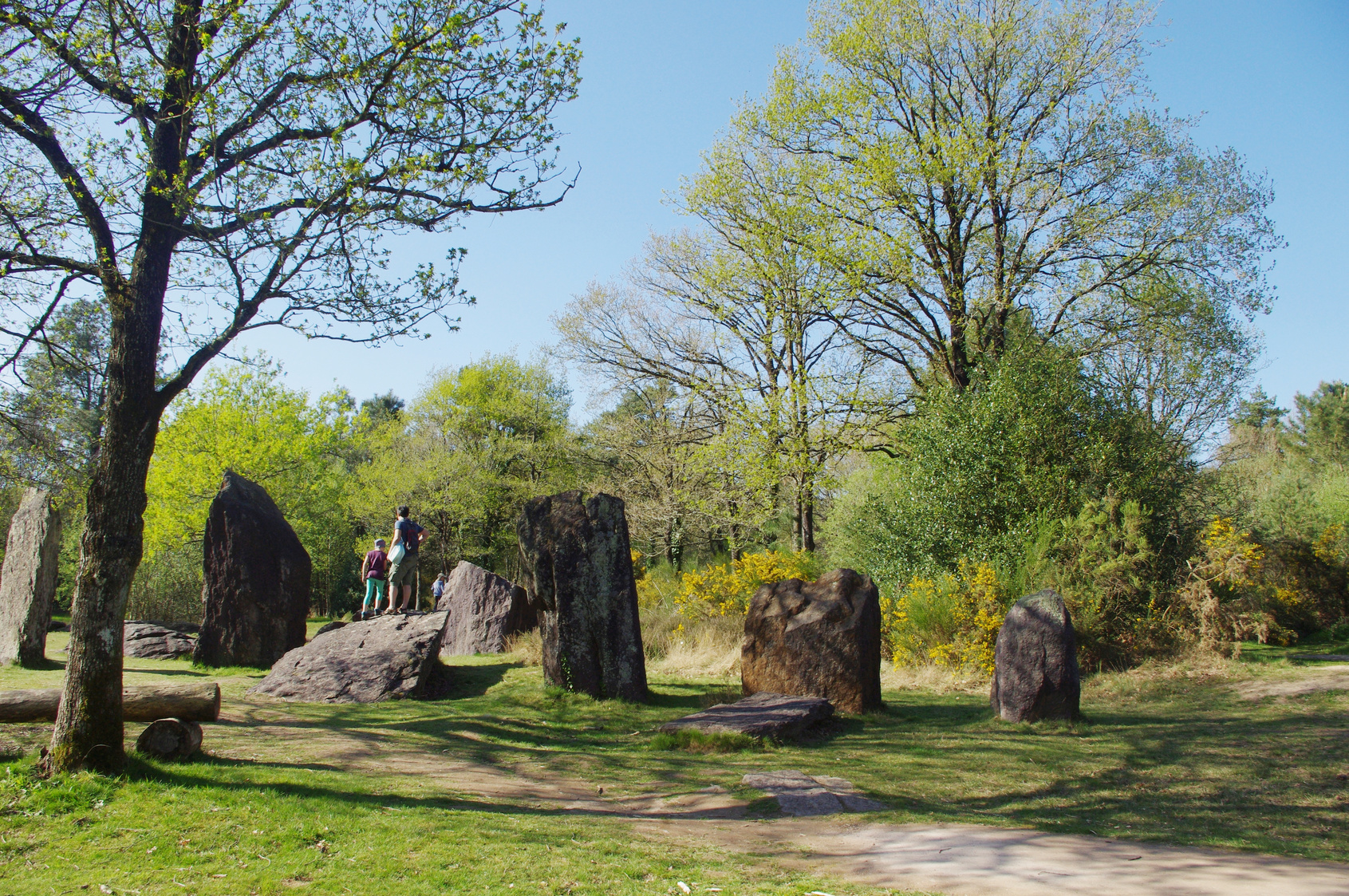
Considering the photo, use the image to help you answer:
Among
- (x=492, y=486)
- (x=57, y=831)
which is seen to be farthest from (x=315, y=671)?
(x=492, y=486)

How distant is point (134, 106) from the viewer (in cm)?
656

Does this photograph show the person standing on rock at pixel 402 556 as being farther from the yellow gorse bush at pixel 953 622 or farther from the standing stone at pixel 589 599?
the yellow gorse bush at pixel 953 622

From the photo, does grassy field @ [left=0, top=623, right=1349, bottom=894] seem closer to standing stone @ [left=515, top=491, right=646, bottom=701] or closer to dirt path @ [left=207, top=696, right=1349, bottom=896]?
dirt path @ [left=207, top=696, right=1349, bottom=896]

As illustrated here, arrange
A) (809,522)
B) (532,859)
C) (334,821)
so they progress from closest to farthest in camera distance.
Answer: (532,859)
(334,821)
(809,522)

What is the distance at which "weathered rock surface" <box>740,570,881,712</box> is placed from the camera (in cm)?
970

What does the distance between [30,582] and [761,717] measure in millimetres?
11189

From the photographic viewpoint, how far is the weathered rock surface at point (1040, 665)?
336 inches

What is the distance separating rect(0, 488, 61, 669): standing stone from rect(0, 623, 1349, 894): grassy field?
1.92 m

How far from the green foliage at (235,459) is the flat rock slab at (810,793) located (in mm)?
21714

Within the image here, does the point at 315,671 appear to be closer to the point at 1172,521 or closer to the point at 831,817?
the point at 831,817

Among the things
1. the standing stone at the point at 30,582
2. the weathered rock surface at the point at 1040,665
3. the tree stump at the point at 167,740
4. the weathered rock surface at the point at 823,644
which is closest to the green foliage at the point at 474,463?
the standing stone at the point at 30,582

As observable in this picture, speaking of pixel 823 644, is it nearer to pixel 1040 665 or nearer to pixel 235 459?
pixel 1040 665

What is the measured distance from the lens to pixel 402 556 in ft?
43.4

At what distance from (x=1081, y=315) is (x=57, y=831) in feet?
62.4
